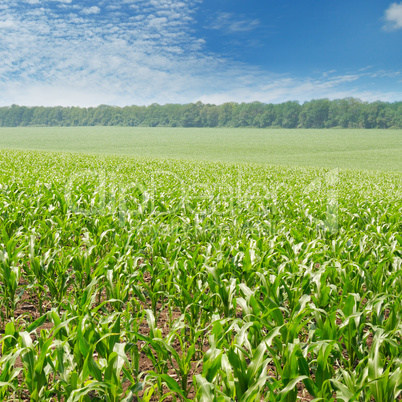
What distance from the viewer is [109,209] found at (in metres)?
6.91

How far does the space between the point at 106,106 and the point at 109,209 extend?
151 metres

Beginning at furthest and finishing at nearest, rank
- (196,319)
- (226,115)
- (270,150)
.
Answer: (226,115), (270,150), (196,319)

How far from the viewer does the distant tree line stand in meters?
114

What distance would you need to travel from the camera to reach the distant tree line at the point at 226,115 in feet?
374

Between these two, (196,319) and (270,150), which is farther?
(270,150)

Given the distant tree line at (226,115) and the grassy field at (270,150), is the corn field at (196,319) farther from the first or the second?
the distant tree line at (226,115)

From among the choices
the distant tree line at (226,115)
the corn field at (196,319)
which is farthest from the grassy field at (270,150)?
the corn field at (196,319)

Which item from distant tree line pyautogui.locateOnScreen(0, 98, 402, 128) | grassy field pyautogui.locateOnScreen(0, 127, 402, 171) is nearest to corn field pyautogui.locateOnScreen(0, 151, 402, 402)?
grassy field pyautogui.locateOnScreen(0, 127, 402, 171)

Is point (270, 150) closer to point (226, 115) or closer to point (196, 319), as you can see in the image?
point (196, 319)

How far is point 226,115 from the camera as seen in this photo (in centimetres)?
13225

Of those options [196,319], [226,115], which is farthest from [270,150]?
[226,115]

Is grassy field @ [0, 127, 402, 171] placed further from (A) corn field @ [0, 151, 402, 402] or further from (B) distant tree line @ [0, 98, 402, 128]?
(A) corn field @ [0, 151, 402, 402]

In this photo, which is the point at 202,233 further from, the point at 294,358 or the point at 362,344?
the point at 294,358

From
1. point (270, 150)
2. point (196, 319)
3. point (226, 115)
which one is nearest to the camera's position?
point (196, 319)
